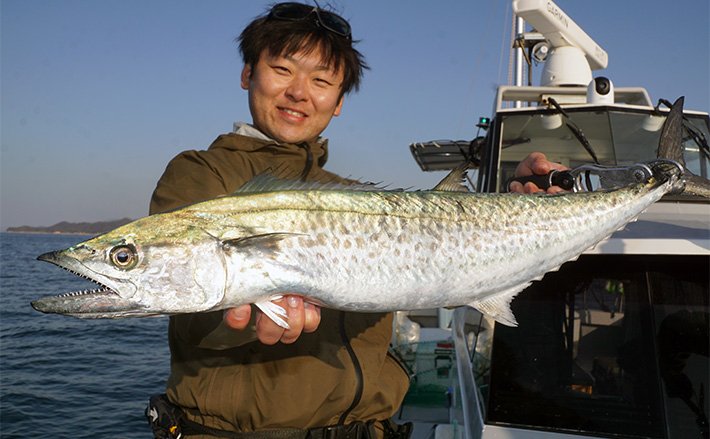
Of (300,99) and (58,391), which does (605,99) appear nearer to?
(300,99)

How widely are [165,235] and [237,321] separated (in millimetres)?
469

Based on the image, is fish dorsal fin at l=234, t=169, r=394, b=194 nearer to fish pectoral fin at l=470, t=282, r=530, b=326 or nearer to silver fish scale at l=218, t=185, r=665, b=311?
silver fish scale at l=218, t=185, r=665, b=311

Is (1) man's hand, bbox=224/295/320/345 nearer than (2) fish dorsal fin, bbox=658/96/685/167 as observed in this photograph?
Yes

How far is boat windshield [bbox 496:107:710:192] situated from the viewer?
212 inches

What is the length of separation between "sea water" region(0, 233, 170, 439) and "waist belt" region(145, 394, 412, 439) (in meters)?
9.69

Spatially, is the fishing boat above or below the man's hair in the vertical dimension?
below

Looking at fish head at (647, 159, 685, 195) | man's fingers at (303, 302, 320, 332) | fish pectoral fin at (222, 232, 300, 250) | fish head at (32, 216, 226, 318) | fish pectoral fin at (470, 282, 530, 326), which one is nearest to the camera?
fish head at (32, 216, 226, 318)

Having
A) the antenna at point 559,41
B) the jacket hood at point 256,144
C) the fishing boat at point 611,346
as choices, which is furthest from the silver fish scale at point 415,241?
the antenna at point 559,41

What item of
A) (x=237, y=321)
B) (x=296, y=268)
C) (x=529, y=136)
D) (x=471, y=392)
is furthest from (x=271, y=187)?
(x=529, y=136)

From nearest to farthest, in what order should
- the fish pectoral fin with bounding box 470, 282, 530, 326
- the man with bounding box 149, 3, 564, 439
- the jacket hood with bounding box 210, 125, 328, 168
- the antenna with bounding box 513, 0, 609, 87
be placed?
the man with bounding box 149, 3, 564, 439
the fish pectoral fin with bounding box 470, 282, 530, 326
the jacket hood with bounding box 210, 125, 328, 168
the antenna with bounding box 513, 0, 609, 87

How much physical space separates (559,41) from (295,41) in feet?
17.3

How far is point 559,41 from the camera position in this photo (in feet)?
22.6

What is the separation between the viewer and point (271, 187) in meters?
2.22

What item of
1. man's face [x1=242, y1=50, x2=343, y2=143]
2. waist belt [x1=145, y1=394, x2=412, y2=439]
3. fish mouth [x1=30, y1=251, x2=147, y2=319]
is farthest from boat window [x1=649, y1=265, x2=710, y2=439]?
fish mouth [x1=30, y1=251, x2=147, y2=319]
